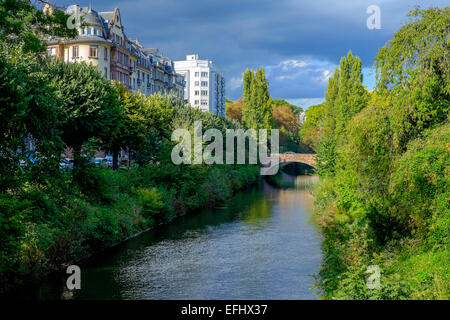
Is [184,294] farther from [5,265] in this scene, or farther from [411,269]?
[411,269]

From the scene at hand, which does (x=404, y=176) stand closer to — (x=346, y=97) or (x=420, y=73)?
(x=420, y=73)

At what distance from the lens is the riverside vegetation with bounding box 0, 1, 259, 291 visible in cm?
1972

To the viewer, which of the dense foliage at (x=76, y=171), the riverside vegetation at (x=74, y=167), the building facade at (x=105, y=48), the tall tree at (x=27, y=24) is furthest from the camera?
the building facade at (x=105, y=48)

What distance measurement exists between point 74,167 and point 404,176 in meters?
19.3

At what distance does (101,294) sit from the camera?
21188 mm

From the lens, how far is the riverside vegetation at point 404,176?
1619 cm

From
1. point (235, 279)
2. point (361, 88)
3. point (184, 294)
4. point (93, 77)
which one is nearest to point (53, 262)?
point (184, 294)

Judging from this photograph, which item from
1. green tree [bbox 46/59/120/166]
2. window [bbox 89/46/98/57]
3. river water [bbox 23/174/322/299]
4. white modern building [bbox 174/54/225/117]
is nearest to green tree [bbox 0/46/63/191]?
river water [bbox 23/174/322/299]

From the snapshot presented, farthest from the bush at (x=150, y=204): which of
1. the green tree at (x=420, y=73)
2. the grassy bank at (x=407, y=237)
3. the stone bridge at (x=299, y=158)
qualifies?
the stone bridge at (x=299, y=158)

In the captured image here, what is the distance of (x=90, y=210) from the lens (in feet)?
94.2

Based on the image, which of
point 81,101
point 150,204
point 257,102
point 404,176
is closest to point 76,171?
point 81,101

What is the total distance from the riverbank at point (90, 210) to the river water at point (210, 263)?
101 centimetres

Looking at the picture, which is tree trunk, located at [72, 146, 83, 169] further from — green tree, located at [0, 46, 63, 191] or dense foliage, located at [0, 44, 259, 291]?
green tree, located at [0, 46, 63, 191]

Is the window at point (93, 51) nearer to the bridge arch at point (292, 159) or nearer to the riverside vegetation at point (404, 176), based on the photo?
the bridge arch at point (292, 159)
